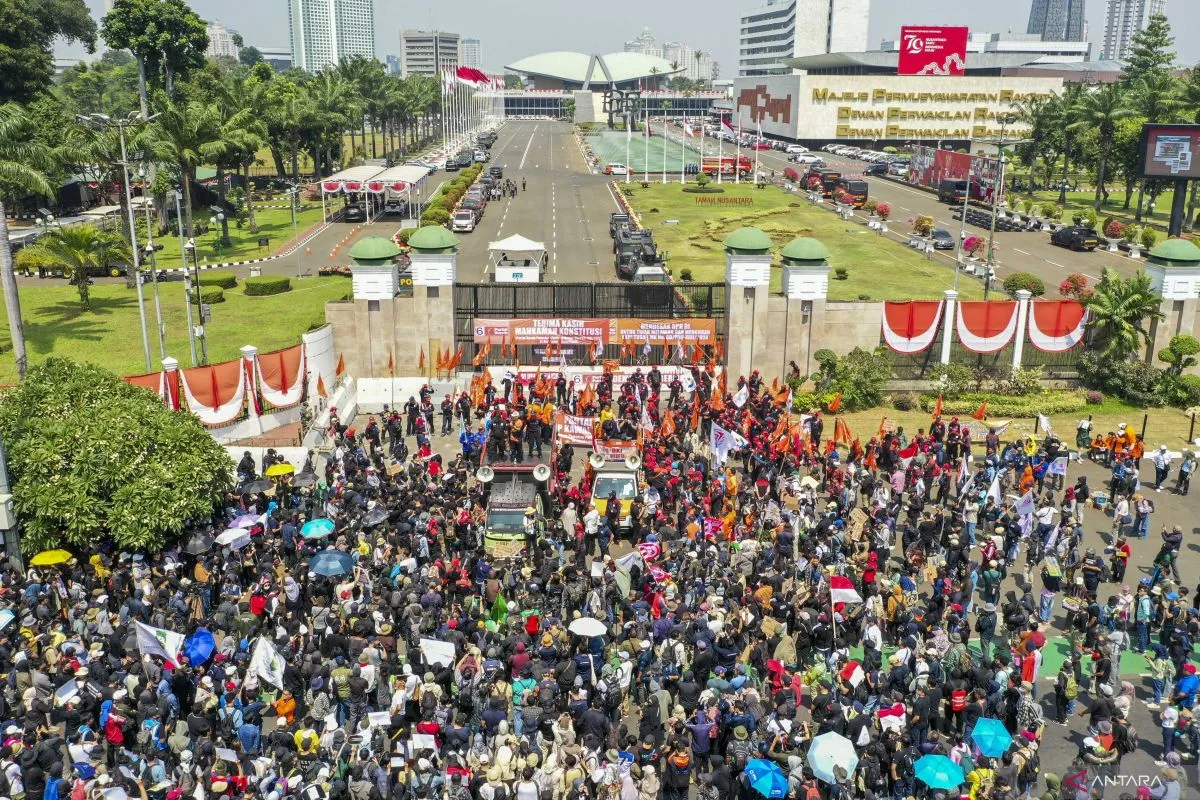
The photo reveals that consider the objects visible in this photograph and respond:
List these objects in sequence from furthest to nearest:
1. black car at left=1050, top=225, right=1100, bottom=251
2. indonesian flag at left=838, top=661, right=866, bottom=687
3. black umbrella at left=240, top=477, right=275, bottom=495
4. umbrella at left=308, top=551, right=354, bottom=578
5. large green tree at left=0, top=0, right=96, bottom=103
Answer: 1. large green tree at left=0, top=0, right=96, bottom=103
2. black car at left=1050, top=225, right=1100, bottom=251
3. black umbrella at left=240, top=477, right=275, bottom=495
4. umbrella at left=308, top=551, right=354, bottom=578
5. indonesian flag at left=838, top=661, right=866, bottom=687

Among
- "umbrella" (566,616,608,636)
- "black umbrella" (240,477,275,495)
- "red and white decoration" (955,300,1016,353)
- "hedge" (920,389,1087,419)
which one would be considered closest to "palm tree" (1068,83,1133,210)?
"red and white decoration" (955,300,1016,353)

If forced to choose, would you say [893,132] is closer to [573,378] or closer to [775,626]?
[573,378]

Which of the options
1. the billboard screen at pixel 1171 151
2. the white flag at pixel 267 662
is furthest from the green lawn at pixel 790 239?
the white flag at pixel 267 662

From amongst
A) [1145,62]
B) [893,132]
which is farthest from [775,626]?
[893,132]

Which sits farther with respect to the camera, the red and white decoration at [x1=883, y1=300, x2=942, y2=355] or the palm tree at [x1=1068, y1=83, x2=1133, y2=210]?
the palm tree at [x1=1068, y1=83, x2=1133, y2=210]

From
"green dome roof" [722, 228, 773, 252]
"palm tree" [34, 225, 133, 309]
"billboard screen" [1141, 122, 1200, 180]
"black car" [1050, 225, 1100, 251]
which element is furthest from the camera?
"black car" [1050, 225, 1100, 251]

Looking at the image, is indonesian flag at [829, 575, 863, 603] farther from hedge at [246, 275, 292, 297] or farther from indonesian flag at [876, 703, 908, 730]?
hedge at [246, 275, 292, 297]

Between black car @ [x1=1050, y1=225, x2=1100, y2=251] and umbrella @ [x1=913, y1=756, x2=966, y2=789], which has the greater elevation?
black car @ [x1=1050, y1=225, x2=1100, y2=251]

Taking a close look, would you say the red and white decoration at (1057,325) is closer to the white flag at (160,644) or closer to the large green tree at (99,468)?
the large green tree at (99,468)
